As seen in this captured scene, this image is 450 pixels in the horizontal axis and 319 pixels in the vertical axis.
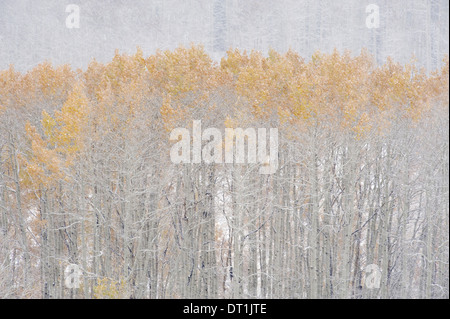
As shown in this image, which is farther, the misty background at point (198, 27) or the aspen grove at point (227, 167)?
the misty background at point (198, 27)

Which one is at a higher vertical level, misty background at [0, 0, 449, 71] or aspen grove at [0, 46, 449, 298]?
misty background at [0, 0, 449, 71]

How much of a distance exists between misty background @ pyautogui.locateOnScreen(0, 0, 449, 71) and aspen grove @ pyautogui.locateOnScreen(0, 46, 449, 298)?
85.3 ft

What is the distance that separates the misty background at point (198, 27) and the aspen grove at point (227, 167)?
2599cm

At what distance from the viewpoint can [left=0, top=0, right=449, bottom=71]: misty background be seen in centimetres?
4372

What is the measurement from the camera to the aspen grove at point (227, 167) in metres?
13.9

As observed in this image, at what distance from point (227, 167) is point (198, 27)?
4604cm

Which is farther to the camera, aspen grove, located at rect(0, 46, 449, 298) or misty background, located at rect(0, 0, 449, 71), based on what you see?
misty background, located at rect(0, 0, 449, 71)

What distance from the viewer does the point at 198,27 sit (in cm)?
5681

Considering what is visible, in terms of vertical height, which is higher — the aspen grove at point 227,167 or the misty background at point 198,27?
the misty background at point 198,27

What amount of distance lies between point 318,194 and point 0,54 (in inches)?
1452

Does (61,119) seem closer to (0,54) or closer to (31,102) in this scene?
(31,102)

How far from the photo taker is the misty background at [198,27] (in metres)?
43.7

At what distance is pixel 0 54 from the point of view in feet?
127
